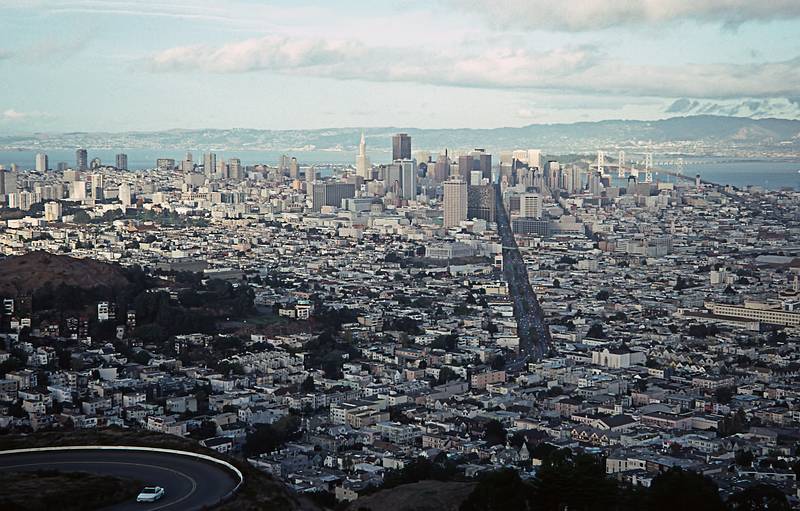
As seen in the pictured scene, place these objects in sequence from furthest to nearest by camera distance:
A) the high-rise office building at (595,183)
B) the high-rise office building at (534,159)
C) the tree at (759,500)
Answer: the high-rise office building at (534,159) < the high-rise office building at (595,183) < the tree at (759,500)

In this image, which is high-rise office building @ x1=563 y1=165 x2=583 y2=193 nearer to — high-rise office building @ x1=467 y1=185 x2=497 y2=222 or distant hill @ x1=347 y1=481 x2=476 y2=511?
high-rise office building @ x1=467 y1=185 x2=497 y2=222

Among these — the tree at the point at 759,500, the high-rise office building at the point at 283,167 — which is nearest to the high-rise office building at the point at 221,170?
the high-rise office building at the point at 283,167

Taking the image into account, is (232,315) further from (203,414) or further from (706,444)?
(706,444)

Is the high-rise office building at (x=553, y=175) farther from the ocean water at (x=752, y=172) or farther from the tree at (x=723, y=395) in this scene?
the tree at (x=723, y=395)

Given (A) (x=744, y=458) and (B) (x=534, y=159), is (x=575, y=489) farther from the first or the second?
(B) (x=534, y=159)

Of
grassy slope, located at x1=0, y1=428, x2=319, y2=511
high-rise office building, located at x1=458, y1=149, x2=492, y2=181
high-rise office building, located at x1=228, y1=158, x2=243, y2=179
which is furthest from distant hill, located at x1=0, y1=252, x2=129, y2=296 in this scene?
high-rise office building, located at x1=228, y1=158, x2=243, y2=179

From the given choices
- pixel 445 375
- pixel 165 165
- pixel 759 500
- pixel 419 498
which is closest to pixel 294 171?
pixel 165 165
